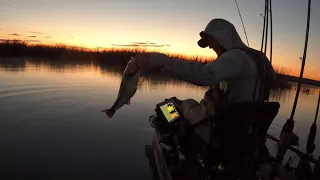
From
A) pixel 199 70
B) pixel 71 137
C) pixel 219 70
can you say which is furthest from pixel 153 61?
pixel 71 137

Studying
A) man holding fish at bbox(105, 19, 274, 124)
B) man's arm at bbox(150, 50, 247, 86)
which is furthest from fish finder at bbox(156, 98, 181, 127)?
man's arm at bbox(150, 50, 247, 86)

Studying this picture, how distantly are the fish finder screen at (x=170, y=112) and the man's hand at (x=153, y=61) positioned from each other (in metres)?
2.37

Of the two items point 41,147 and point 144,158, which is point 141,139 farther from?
point 41,147

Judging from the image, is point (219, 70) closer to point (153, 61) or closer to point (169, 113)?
point (153, 61)

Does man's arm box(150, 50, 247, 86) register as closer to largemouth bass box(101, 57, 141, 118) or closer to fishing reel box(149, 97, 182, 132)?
largemouth bass box(101, 57, 141, 118)

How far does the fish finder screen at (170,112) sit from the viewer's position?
4652 mm

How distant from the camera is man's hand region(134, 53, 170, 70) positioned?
91.3 inches

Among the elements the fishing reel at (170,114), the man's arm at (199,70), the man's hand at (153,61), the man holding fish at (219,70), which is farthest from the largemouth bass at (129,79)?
the fishing reel at (170,114)

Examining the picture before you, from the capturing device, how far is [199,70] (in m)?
2.25

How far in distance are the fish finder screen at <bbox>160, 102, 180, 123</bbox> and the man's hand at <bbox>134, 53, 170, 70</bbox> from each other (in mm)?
2368

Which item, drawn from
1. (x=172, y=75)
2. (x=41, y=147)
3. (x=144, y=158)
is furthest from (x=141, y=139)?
(x=172, y=75)

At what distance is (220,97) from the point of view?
2.85m

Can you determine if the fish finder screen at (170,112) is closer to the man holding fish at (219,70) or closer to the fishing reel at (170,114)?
the fishing reel at (170,114)

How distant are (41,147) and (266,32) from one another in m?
5.35
